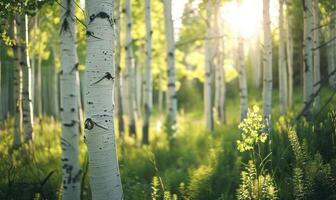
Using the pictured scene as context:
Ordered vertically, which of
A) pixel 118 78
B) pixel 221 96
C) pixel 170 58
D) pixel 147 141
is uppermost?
pixel 170 58

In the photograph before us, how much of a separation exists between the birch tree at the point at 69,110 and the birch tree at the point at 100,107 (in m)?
1.32

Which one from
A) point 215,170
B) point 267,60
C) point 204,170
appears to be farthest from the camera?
point 267,60

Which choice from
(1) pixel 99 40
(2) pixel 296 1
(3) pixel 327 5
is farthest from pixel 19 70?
(2) pixel 296 1

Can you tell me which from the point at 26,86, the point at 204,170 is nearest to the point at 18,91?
the point at 26,86

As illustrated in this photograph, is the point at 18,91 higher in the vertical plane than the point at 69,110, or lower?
higher

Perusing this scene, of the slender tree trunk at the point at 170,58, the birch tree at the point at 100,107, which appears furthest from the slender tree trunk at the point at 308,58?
the birch tree at the point at 100,107

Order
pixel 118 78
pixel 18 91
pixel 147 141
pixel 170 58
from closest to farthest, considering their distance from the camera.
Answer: pixel 18 91 → pixel 170 58 → pixel 147 141 → pixel 118 78

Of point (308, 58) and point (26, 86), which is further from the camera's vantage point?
point (26, 86)

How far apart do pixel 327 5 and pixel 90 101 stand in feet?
28.8

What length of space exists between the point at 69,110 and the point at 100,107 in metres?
1.60

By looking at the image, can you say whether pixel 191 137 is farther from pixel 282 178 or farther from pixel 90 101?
pixel 90 101

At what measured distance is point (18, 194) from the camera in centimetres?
511

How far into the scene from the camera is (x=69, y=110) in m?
4.82

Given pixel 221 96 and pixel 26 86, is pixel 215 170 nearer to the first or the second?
pixel 26 86
